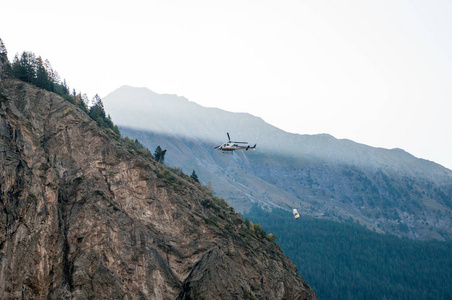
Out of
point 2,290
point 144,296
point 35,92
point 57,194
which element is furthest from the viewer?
point 35,92

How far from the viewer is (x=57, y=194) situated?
69.3 metres

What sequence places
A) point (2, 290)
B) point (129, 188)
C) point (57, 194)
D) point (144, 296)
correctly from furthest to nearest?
point (129, 188)
point (57, 194)
point (144, 296)
point (2, 290)

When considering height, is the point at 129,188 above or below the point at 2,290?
above

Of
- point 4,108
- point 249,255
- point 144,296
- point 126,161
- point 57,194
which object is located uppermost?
point 4,108

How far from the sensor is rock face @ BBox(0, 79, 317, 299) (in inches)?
2424

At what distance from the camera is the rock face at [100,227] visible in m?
61.6

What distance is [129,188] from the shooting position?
7812 centimetres

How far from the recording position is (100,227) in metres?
68.4

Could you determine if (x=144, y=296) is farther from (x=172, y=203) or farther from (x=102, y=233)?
(x=172, y=203)

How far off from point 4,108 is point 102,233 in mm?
27718

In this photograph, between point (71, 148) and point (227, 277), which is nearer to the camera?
point (227, 277)

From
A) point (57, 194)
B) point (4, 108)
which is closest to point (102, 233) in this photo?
point (57, 194)

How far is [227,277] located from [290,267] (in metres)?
24.0

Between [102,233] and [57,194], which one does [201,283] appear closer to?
[102,233]
